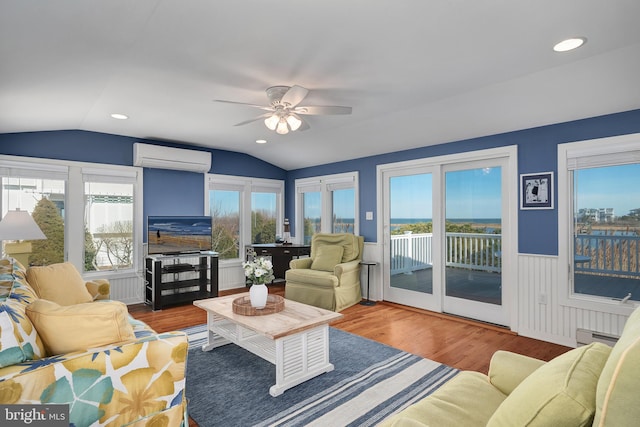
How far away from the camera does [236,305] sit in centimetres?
288

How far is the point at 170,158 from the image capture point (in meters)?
4.90

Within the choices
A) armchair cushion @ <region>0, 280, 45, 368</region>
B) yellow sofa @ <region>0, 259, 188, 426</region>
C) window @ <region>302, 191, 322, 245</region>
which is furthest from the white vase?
window @ <region>302, 191, 322, 245</region>

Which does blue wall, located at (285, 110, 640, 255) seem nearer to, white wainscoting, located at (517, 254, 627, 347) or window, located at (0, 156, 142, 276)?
white wainscoting, located at (517, 254, 627, 347)

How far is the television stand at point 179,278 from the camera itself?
4605 mm

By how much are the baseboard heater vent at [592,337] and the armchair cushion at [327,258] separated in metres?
2.81

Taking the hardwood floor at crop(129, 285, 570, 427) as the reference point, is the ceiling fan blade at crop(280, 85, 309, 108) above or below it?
above

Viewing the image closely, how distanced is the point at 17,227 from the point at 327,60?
3.27 m

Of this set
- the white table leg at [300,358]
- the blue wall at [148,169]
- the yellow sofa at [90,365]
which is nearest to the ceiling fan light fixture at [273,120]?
the white table leg at [300,358]

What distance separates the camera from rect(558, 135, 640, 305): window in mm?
3053

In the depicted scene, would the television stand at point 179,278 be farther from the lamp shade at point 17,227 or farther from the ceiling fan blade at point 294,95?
the ceiling fan blade at point 294,95

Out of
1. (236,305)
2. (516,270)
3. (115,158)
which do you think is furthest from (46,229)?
(516,270)

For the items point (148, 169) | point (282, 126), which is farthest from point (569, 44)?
point (148, 169)

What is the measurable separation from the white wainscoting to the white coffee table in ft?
7.31

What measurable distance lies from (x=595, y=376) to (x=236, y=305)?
96.5 inches
